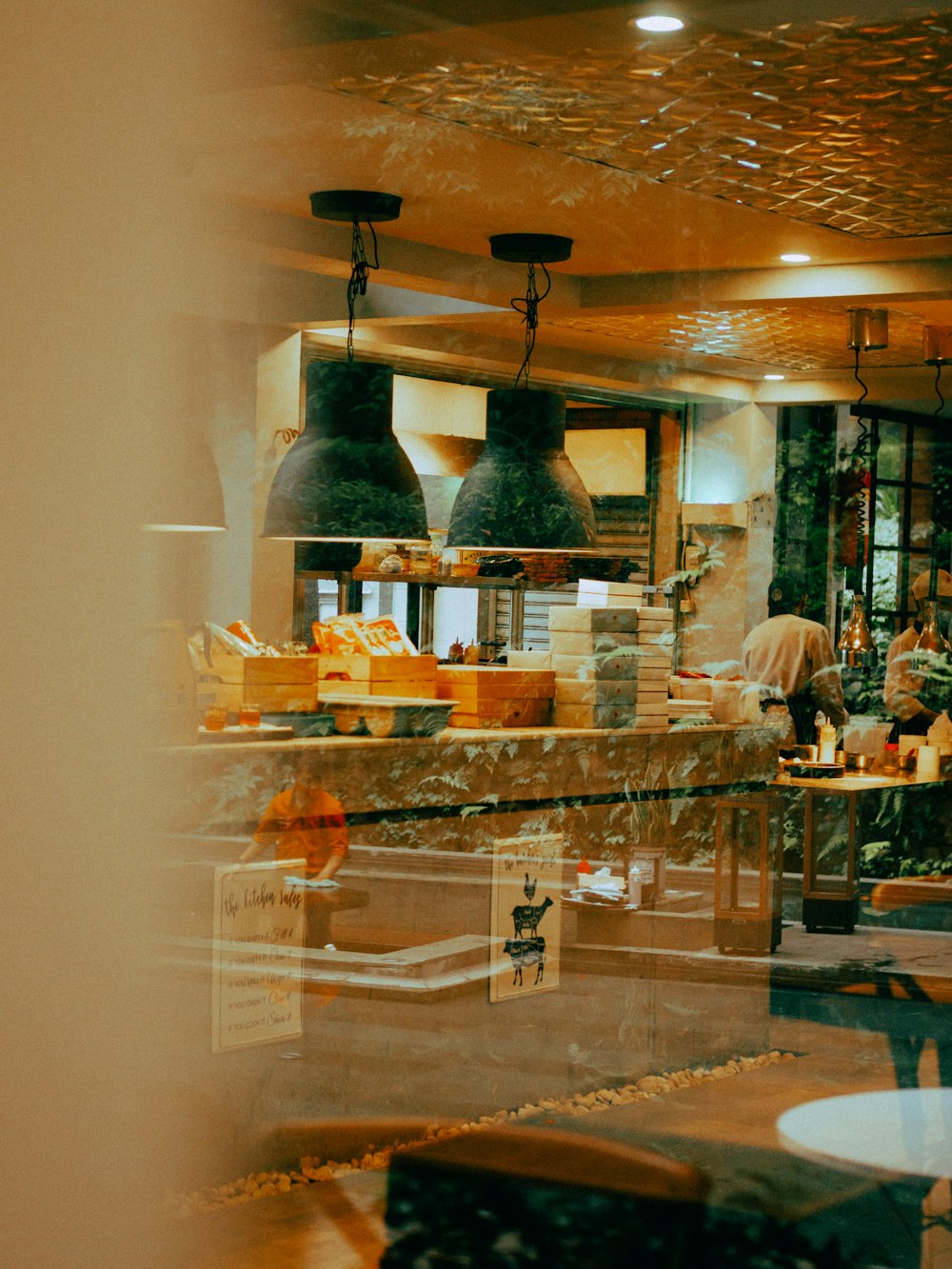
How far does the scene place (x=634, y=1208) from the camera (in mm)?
1129

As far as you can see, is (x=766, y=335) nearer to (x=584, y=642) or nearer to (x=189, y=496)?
(x=584, y=642)

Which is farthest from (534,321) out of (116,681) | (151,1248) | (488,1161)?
(151,1248)

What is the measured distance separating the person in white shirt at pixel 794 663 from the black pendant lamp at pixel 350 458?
12.2 inches

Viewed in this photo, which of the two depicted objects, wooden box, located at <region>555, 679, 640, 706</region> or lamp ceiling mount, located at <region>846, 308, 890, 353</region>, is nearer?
lamp ceiling mount, located at <region>846, 308, 890, 353</region>

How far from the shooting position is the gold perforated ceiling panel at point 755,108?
1062mm

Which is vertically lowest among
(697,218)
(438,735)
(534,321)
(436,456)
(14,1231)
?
(14,1231)

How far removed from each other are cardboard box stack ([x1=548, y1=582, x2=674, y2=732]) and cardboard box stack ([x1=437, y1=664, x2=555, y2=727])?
0.05 ft

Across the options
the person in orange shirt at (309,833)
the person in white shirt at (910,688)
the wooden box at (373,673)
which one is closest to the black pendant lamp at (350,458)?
the wooden box at (373,673)

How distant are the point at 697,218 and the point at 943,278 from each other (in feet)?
0.74

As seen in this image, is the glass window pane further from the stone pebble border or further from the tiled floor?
the stone pebble border

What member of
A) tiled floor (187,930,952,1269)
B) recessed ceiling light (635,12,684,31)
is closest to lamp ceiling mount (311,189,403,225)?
recessed ceiling light (635,12,684,31)

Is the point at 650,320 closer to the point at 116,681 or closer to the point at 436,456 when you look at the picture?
the point at 436,456

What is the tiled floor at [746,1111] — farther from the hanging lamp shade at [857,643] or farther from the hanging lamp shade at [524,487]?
the hanging lamp shade at [524,487]

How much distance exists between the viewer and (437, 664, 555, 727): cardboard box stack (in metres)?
1.16
